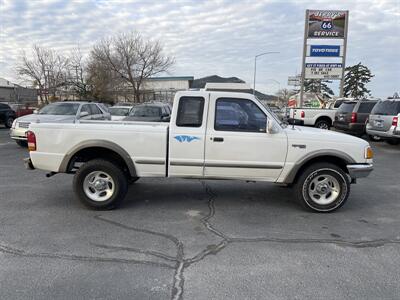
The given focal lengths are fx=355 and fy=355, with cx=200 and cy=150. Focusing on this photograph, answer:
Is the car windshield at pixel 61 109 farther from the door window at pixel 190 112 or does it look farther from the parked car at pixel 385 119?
the parked car at pixel 385 119

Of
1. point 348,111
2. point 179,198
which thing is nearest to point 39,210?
point 179,198

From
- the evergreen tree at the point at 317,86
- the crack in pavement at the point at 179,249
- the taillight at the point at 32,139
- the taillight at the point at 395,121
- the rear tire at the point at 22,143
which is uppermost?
the evergreen tree at the point at 317,86

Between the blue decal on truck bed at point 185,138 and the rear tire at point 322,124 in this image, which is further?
the rear tire at point 322,124

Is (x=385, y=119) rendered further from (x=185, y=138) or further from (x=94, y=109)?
(x=94, y=109)

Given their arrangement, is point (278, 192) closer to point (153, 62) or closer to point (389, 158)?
point (389, 158)

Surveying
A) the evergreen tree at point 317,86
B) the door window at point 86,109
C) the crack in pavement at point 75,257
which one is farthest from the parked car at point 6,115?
the evergreen tree at point 317,86

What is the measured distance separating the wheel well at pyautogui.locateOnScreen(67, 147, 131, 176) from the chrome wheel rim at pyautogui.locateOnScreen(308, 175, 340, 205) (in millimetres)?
2940

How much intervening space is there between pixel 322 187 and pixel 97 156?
3602mm

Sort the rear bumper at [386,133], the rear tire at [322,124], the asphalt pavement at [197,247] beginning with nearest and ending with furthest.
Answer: the asphalt pavement at [197,247] → the rear bumper at [386,133] → the rear tire at [322,124]

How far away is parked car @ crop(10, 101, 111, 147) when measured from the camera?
37.9ft

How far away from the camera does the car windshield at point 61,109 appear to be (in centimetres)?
1262

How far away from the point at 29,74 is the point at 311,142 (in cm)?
4945

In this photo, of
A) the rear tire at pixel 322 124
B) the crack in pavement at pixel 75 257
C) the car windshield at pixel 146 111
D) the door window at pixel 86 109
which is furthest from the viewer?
the rear tire at pixel 322 124

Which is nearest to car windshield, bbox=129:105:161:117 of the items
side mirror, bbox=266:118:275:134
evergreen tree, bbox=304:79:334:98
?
side mirror, bbox=266:118:275:134
